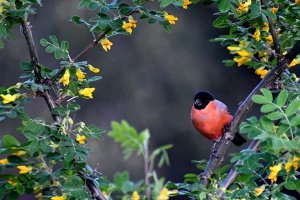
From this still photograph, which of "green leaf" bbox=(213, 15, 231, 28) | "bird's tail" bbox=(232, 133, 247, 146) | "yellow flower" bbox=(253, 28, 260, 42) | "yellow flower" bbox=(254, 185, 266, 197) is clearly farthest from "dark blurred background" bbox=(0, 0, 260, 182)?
"yellow flower" bbox=(254, 185, 266, 197)

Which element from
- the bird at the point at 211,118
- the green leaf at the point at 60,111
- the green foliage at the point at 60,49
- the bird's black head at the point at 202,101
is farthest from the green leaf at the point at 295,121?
the bird's black head at the point at 202,101

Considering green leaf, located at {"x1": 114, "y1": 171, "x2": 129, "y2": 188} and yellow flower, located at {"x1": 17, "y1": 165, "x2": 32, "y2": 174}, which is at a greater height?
green leaf, located at {"x1": 114, "y1": 171, "x2": 129, "y2": 188}

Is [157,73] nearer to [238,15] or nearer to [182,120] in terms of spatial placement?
[182,120]

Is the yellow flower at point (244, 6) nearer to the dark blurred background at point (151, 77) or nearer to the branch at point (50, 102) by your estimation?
the branch at point (50, 102)

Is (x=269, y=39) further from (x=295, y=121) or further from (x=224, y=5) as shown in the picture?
(x=295, y=121)

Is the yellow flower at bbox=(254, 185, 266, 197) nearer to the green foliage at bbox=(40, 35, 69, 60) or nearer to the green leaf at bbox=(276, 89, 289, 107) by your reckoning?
the green leaf at bbox=(276, 89, 289, 107)

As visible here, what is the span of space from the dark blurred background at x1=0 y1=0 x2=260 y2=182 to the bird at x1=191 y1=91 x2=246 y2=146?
346cm

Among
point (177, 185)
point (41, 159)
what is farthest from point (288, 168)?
point (41, 159)

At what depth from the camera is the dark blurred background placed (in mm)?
7230

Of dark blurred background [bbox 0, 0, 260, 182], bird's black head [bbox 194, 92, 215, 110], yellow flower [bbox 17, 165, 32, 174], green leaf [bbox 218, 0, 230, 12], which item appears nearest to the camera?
yellow flower [bbox 17, 165, 32, 174]

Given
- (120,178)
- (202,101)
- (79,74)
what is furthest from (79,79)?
(202,101)

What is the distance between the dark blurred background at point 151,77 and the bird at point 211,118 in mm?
3456

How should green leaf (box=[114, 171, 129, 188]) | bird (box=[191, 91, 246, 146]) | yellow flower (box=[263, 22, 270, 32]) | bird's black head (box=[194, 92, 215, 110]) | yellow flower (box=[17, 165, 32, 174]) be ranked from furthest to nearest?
bird's black head (box=[194, 92, 215, 110]) → bird (box=[191, 91, 246, 146]) → yellow flower (box=[263, 22, 270, 32]) → yellow flower (box=[17, 165, 32, 174]) → green leaf (box=[114, 171, 129, 188])

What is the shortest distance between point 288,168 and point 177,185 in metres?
0.40
